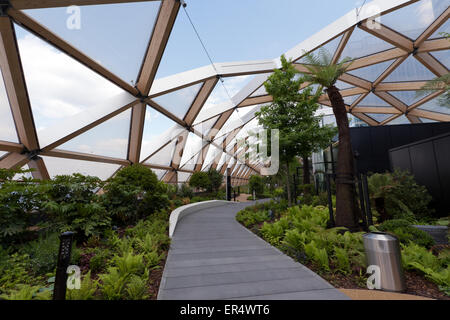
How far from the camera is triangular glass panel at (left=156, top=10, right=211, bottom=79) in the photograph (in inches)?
325

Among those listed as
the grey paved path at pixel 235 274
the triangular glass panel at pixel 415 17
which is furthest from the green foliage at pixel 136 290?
the triangular glass panel at pixel 415 17

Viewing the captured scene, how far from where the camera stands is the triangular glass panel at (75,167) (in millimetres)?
8559

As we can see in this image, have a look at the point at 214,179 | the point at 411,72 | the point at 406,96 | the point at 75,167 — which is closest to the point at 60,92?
the point at 75,167

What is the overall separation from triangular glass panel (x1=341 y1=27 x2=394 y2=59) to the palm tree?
7.33 m

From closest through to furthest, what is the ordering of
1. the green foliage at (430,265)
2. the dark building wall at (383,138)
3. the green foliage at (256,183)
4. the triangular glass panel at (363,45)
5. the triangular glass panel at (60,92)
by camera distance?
1. the green foliage at (430,265)
2. the triangular glass panel at (60,92)
3. the triangular glass panel at (363,45)
4. the dark building wall at (383,138)
5. the green foliage at (256,183)

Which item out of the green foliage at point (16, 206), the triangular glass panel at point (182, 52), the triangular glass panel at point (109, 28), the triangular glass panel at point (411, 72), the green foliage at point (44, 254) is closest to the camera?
the green foliage at point (44, 254)

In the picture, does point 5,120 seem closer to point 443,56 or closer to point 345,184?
point 345,184

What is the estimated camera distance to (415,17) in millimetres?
9430

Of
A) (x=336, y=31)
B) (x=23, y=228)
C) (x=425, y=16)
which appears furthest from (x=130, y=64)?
(x=425, y=16)

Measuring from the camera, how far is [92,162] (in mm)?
10461

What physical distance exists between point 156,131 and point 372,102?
2080 cm

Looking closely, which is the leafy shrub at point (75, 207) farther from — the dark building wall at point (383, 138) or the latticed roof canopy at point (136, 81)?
the dark building wall at point (383, 138)

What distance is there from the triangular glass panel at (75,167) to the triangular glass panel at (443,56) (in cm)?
2011

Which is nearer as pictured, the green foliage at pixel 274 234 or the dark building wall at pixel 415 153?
the green foliage at pixel 274 234
